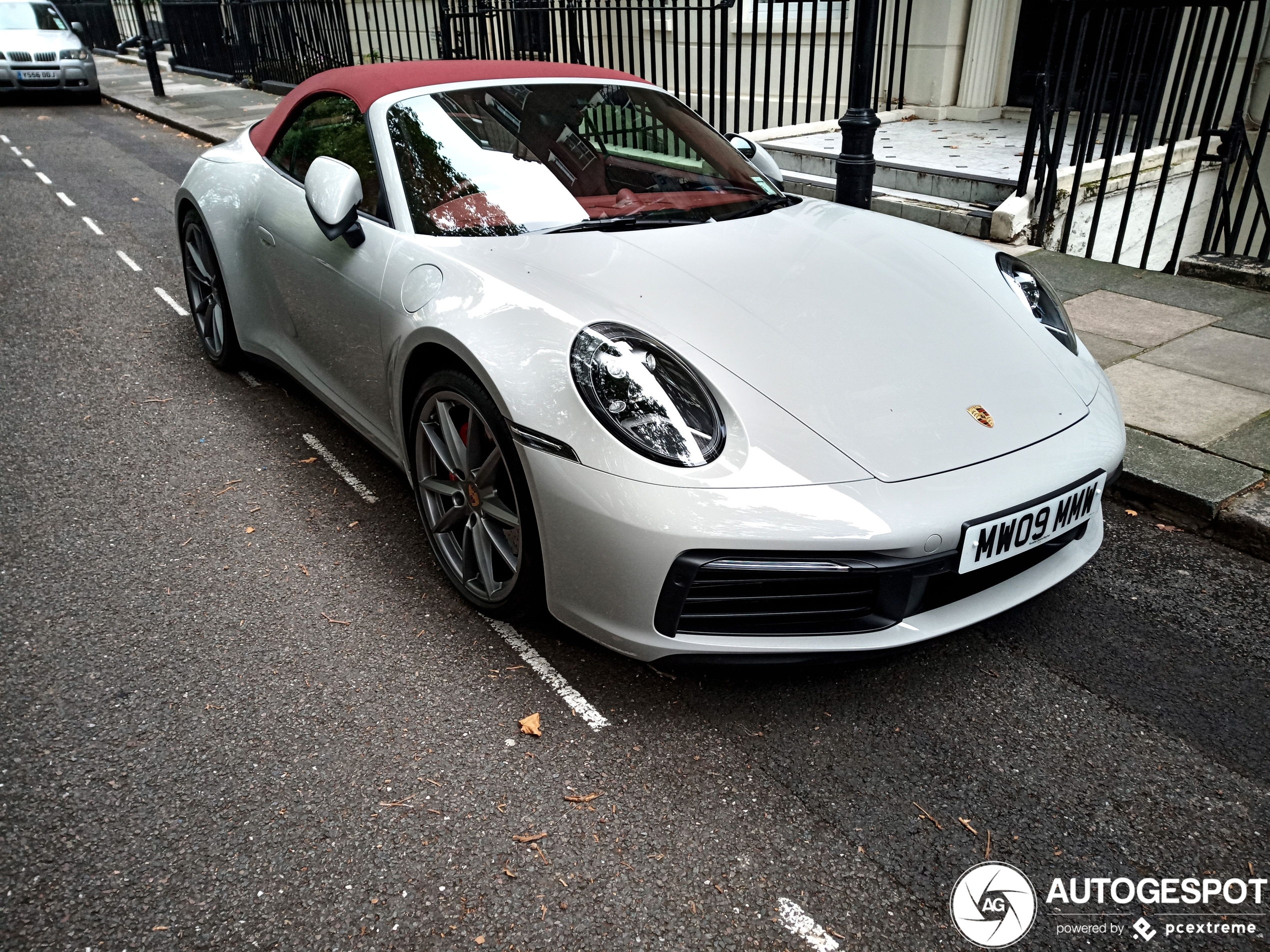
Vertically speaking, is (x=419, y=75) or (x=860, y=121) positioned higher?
(x=419, y=75)

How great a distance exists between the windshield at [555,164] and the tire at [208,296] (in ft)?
5.55

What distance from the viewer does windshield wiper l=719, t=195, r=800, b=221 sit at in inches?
134

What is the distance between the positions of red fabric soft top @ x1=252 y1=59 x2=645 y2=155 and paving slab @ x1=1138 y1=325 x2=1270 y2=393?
2.92 metres

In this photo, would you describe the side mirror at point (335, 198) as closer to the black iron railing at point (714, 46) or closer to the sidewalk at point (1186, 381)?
the sidewalk at point (1186, 381)

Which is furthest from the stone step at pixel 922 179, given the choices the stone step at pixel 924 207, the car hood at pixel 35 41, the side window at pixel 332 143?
the car hood at pixel 35 41

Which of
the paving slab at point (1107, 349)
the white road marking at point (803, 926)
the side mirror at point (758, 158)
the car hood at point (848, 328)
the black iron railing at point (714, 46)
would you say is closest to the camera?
the white road marking at point (803, 926)

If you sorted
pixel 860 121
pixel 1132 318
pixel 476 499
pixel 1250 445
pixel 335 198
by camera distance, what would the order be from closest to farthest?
pixel 476 499
pixel 335 198
pixel 1250 445
pixel 1132 318
pixel 860 121

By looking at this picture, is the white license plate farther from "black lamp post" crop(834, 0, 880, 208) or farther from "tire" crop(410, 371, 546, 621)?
"black lamp post" crop(834, 0, 880, 208)

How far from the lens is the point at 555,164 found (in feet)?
10.7

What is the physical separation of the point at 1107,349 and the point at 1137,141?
3201 mm

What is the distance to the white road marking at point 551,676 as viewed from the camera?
2.48 metres

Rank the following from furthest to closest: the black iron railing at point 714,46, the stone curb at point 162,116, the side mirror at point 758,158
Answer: the stone curb at point 162,116 < the black iron railing at point 714,46 < the side mirror at point 758,158

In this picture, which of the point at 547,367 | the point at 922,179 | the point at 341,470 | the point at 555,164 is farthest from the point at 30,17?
the point at 547,367

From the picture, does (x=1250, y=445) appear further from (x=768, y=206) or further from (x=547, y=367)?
(x=547, y=367)
